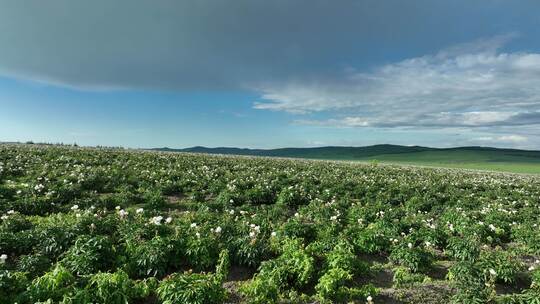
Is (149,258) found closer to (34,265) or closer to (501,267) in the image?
(34,265)

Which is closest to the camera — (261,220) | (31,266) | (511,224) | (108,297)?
(108,297)

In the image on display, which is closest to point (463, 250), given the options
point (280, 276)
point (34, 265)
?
point (280, 276)

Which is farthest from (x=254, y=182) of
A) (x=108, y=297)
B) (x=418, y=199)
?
(x=108, y=297)

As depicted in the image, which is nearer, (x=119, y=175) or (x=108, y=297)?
(x=108, y=297)

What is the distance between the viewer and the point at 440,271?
11508 millimetres

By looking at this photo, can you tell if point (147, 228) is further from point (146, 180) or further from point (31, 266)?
point (146, 180)

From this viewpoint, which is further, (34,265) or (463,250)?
(463,250)

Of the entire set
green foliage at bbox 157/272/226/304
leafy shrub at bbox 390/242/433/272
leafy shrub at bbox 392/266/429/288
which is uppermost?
green foliage at bbox 157/272/226/304

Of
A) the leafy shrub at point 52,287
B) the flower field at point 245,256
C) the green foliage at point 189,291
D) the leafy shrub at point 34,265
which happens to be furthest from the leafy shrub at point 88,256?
the green foliage at point 189,291

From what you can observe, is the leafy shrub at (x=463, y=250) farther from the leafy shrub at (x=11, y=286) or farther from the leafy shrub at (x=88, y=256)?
the leafy shrub at (x=11, y=286)

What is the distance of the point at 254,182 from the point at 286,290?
55.9 ft

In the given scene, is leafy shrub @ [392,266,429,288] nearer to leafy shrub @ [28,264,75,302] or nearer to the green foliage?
the green foliage

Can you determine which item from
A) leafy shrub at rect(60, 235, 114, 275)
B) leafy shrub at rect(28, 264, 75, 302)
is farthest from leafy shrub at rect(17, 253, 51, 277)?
leafy shrub at rect(28, 264, 75, 302)

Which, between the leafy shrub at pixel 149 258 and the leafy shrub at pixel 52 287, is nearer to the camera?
the leafy shrub at pixel 52 287
